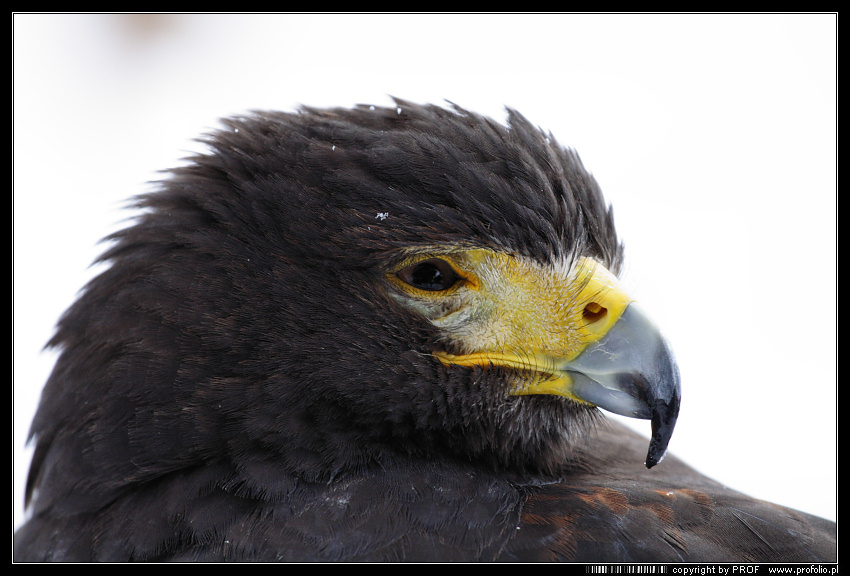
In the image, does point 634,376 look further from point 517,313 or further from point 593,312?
point 517,313

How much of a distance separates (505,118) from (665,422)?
141 centimetres

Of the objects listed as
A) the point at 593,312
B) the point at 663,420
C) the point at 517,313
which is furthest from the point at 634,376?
the point at 517,313

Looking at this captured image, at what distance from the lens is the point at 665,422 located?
257cm

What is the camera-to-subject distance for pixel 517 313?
273 cm

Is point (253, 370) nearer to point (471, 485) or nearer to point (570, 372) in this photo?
point (471, 485)

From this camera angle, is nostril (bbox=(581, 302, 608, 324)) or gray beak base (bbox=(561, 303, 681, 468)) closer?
gray beak base (bbox=(561, 303, 681, 468))

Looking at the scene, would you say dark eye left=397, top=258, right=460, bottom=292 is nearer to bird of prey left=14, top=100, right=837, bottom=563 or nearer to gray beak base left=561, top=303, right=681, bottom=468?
bird of prey left=14, top=100, right=837, bottom=563

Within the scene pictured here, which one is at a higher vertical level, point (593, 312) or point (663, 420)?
point (593, 312)

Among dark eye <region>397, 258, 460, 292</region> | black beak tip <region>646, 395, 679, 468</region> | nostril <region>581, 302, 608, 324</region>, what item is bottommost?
black beak tip <region>646, 395, 679, 468</region>

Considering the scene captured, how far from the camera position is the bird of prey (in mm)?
2537

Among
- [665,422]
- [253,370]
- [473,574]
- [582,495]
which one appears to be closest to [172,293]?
[253,370]

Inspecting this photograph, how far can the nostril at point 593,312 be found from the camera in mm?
2707

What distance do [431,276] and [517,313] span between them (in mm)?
349

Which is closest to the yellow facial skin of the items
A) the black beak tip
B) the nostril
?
the nostril
